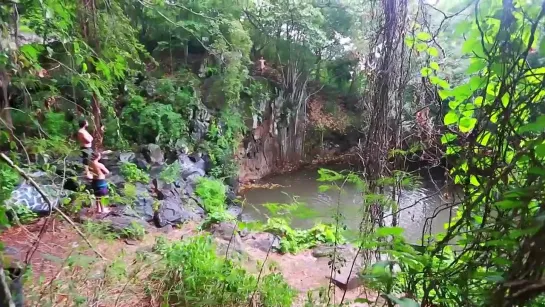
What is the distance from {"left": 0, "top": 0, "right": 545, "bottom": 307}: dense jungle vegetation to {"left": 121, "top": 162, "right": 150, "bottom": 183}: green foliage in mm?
31

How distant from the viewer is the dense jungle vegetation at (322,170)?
804 mm

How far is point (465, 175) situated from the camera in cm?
98

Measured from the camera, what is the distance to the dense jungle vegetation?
2.64 feet

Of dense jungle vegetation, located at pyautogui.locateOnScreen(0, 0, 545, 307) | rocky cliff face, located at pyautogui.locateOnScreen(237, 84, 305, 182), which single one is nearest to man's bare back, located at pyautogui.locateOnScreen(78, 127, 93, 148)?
dense jungle vegetation, located at pyautogui.locateOnScreen(0, 0, 545, 307)

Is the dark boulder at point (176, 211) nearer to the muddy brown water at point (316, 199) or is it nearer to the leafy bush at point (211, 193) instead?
the leafy bush at point (211, 193)

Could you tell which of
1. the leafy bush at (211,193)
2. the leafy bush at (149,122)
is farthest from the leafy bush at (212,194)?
the leafy bush at (149,122)

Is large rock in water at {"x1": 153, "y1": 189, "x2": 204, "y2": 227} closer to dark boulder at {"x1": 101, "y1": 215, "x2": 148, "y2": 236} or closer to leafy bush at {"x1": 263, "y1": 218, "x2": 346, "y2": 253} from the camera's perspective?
dark boulder at {"x1": 101, "y1": 215, "x2": 148, "y2": 236}

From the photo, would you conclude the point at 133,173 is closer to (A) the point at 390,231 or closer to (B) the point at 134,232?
(B) the point at 134,232

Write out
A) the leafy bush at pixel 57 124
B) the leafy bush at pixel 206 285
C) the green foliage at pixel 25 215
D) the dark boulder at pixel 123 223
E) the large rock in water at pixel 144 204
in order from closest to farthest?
the leafy bush at pixel 206 285, the green foliage at pixel 25 215, the dark boulder at pixel 123 223, the large rock in water at pixel 144 204, the leafy bush at pixel 57 124

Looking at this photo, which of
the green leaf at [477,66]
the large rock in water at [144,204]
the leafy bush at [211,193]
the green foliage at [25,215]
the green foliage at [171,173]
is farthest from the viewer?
the leafy bush at [211,193]

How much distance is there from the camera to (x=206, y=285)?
7.55ft

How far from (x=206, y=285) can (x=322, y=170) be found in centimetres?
108

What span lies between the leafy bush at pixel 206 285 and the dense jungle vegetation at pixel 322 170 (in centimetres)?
1

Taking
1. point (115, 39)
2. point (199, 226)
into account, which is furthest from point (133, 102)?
point (115, 39)
